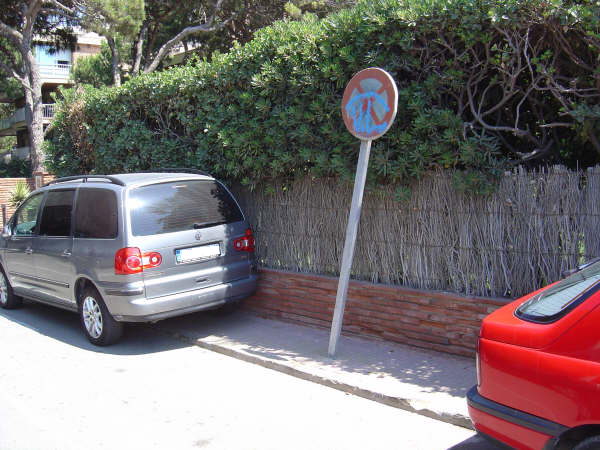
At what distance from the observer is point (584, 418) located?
2.67 m

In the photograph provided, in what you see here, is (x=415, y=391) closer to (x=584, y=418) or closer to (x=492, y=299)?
(x=492, y=299)

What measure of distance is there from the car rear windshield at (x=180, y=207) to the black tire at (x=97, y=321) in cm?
103

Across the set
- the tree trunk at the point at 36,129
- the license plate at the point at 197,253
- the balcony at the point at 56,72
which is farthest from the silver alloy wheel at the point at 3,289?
the balcony at the point at 56,72

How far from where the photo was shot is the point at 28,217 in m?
8.00

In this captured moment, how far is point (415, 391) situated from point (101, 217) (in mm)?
3963

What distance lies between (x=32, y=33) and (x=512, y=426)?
85.2 ft

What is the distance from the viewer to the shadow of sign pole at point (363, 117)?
202 inches

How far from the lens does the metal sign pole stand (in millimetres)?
5375

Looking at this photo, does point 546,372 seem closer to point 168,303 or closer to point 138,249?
point 168,303

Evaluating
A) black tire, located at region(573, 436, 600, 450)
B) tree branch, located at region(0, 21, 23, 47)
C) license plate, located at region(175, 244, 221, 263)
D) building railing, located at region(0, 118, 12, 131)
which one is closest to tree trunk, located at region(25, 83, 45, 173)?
tree branch, located at region(0, 21, 23, 47)

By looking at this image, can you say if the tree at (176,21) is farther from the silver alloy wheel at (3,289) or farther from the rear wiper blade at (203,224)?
the silver alloy wheel at (3,289)

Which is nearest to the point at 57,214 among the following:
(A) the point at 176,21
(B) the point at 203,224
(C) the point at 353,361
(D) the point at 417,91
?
(B) the point at 203,224

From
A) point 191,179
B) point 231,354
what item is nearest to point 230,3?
point 191,179

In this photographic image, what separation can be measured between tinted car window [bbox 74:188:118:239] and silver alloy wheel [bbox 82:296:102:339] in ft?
2.50
